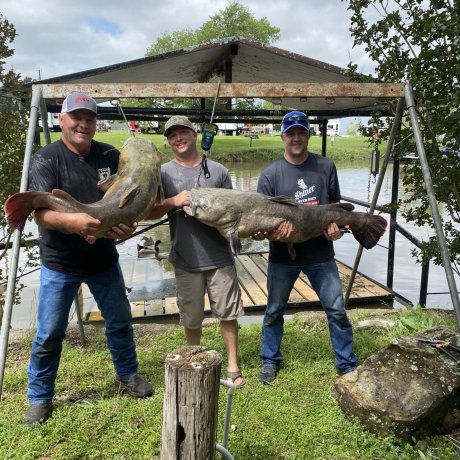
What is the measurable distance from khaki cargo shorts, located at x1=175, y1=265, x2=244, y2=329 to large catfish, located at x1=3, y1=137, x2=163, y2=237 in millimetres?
824

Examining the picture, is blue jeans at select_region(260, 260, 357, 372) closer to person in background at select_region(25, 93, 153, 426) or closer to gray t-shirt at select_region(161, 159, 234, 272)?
gray t-shirt at select_region(161, 159, 234, 272)

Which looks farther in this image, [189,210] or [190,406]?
[189,210]

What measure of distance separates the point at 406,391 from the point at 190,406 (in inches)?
75.1

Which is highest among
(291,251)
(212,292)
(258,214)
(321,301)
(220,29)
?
(220,29)

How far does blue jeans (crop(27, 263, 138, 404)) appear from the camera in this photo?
3.42 m

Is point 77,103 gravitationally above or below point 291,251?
above

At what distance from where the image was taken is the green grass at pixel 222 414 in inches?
126

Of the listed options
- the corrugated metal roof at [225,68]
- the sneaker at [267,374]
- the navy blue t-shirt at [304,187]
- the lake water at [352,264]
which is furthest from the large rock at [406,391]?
the lake water at [352,264]

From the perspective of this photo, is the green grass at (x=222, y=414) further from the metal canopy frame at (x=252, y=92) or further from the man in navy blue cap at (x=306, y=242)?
the metal canopy frame at (x=252, y=92)

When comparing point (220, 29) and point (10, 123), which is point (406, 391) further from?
point (220, 29)

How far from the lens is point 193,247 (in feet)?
12.6

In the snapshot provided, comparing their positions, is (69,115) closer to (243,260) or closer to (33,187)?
(33,187)

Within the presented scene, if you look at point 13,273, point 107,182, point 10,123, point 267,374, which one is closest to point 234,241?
point 107,182

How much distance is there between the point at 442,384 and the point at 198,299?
2122 millimetres
